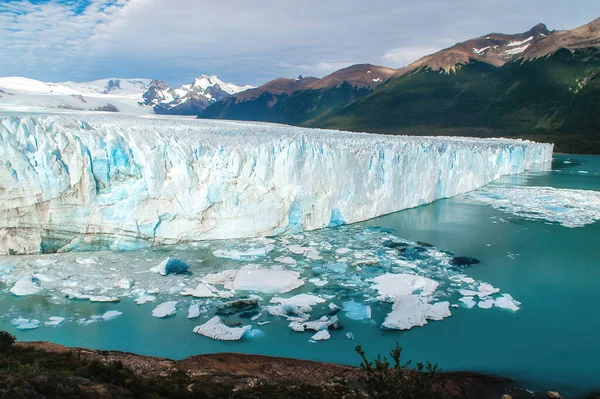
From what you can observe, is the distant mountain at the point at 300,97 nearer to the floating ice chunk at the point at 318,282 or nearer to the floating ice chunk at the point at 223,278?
the floating ice chunk at the point at 223,278

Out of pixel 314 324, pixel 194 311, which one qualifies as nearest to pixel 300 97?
pixel 194 311

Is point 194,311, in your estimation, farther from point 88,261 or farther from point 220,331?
point 88,261

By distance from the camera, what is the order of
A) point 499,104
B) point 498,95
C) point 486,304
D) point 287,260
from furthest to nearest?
point 498,95
point 499,104
point 287,260
point 486,304

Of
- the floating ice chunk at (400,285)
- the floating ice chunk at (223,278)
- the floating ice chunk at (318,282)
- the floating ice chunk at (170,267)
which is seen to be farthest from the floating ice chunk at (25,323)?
the floating ice chunk at (400,285)

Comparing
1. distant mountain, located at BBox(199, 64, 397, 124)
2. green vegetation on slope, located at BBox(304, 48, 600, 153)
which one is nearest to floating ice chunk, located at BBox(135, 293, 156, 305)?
green vegetation on slope, located at BBox(304, 48, 600, 153)

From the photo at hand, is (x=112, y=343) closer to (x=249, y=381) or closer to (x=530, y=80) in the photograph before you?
(x=249, y=381)

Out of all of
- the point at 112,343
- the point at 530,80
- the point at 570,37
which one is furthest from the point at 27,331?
the point at 570,37
